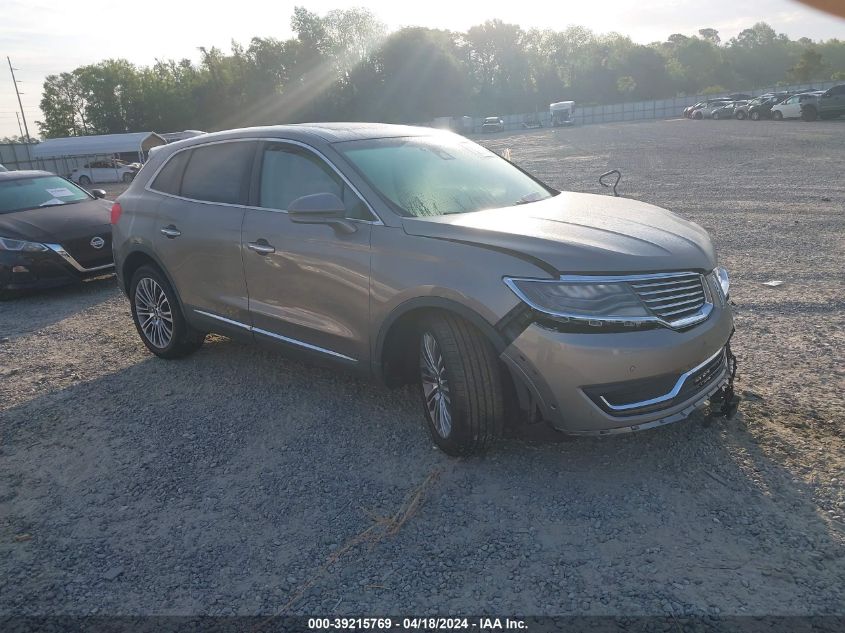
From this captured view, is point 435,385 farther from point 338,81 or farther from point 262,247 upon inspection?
point 338,81

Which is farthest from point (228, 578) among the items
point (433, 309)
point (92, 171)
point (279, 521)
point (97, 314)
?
point (92, 171)

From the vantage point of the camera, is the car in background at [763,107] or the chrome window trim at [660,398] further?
the car in background at [763,107]

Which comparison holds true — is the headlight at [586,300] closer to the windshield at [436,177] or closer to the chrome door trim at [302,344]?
the windshield at [436,177]

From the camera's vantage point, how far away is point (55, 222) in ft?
28.2

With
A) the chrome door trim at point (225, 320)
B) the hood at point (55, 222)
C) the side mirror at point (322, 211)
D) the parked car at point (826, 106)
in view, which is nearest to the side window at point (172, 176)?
the chrome door trim at point (225, 320)

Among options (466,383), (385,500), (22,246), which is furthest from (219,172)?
(22,246)

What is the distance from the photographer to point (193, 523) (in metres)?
3.38

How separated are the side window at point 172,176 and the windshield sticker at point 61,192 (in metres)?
4.96

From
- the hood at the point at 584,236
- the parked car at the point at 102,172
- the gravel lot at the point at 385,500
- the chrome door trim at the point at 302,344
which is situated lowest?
the gravel lot at the point at 385,500

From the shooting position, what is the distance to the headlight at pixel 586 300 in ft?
10.4

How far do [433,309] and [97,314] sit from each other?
5353mm

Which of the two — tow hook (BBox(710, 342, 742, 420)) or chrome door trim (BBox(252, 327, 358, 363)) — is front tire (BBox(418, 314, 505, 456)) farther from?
tow hook (BBox(710, 342, 742, 420))

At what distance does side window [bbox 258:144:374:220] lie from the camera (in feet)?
13.6

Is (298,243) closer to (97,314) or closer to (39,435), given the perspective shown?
(39,435)
